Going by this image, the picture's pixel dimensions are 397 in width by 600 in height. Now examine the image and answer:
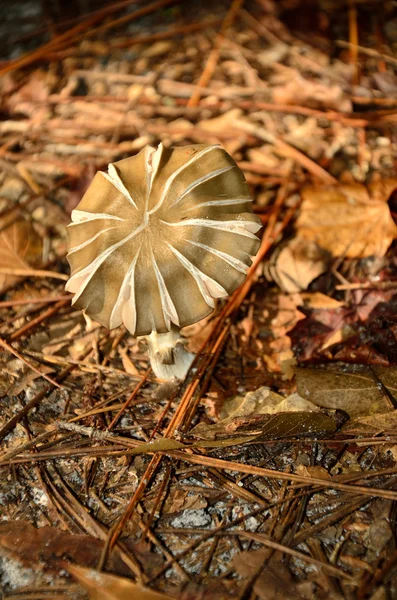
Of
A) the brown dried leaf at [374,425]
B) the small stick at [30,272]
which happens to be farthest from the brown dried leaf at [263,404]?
the small stick at [30,272]

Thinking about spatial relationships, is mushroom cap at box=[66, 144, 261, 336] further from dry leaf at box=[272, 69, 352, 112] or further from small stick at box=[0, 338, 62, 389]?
dry leaf at box=[272, 69, 352, 112]

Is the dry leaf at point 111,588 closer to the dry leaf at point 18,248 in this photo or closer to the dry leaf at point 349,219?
the dry leaf at point 18,248

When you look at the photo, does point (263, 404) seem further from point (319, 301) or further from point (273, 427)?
point (319, 301)

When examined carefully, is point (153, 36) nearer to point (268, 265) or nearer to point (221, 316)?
point (268, 265)

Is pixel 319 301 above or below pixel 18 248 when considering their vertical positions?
below

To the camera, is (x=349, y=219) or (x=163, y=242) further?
(x=349, y=219)

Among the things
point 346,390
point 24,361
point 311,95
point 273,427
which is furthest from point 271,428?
point 311,95
